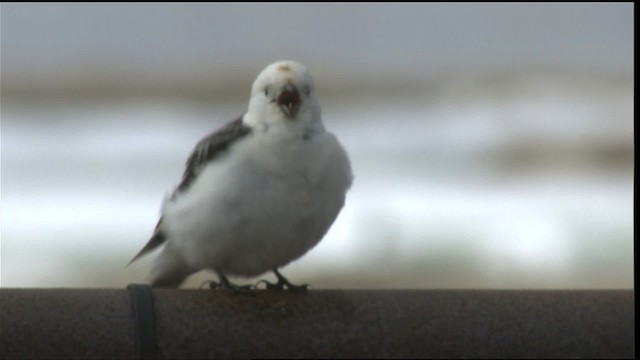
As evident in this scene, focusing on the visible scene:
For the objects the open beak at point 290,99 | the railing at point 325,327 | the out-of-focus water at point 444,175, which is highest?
the out-of-focus water at point 444,175

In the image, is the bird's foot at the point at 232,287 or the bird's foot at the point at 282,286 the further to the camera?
the bird's foot at the point at 282,286

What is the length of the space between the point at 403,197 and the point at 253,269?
22.5 feet

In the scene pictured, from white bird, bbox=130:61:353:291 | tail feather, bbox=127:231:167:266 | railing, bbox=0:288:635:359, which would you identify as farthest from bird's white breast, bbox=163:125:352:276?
railing, bbox=0:288:635:359

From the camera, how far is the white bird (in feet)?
12.1

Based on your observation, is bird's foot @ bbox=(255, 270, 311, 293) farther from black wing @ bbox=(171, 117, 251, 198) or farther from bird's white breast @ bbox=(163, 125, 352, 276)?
black wing @ bbox=(171, 117, 251, 198)

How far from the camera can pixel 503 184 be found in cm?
1161

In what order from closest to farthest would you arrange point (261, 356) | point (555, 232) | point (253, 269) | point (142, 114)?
1. point (261, 356)
2. point (253, 269)
3. point (555, 232)
4. point (142, 114)

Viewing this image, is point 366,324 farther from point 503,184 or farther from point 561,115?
point 561,115

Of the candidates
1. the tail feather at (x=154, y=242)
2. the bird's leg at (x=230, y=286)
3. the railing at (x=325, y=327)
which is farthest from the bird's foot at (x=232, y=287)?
the railing at (x=325, y=327)

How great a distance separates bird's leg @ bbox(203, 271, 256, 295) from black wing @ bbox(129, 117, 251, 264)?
0.63 feet

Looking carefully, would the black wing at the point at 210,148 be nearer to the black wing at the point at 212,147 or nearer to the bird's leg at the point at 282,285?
the black wing at the point at 212,147

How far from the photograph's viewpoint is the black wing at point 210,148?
12.4 ft

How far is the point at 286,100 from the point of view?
→ 379 centimetres

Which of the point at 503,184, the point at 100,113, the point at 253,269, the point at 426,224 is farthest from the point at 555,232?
the point at 253,269
